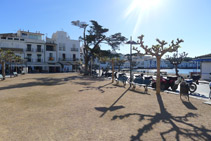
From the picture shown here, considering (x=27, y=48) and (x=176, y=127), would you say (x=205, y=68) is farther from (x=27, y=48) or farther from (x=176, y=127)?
(x=27, y=48)

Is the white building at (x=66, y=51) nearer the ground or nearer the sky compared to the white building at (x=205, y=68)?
nearer the sky

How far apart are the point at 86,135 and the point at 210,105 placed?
17.1 ft

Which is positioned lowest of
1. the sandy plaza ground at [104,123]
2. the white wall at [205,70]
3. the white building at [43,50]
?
the sandy plaza ground at [104,123]

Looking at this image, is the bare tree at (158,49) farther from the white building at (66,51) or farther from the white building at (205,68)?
the white building at (66,51)

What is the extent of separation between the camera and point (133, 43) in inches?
422

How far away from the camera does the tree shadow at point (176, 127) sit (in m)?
3.09

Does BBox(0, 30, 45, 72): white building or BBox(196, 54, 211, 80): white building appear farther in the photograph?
BBox(0, 30, 45, 72): white building

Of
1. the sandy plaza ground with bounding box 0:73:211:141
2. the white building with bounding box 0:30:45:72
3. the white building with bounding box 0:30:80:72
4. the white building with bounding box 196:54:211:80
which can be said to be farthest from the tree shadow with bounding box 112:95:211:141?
the white building with bounding box 0:30:45:72

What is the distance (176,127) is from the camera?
11.6 feet

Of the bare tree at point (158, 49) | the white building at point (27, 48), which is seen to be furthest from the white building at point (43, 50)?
the bare tree at point (158, 49)

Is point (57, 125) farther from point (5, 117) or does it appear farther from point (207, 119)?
point (207, 119)

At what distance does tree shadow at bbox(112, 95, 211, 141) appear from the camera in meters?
3.09

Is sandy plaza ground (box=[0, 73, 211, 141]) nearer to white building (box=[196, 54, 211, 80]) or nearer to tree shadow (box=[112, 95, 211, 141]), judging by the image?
tree shadow (box=[112, 95, 211, 141])

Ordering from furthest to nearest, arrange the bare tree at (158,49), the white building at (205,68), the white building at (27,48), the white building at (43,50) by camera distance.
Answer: the white building at (43,50) < the white building at (27,48) < the white building at (205,68) < the bare tree at (158,49)
